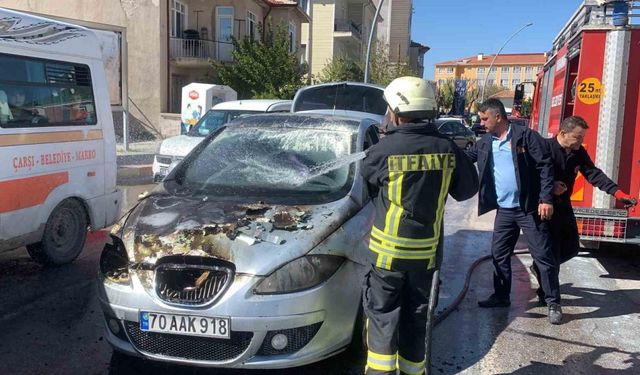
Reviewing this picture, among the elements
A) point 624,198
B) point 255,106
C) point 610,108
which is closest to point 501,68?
point 255,106

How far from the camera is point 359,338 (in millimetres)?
3744

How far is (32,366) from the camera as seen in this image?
371cm

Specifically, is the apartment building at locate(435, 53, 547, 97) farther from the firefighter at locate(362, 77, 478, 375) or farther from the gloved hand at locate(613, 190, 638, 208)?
the firefighter at locate(362, 77, 478, 375)

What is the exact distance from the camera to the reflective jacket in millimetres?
2910

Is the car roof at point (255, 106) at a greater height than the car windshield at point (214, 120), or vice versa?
the car roof at point (255, 106)

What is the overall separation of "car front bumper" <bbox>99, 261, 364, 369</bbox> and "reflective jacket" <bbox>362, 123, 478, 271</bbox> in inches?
20.2

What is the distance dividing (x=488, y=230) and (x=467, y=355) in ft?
15.4

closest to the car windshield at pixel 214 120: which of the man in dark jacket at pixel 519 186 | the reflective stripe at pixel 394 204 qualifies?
the man in dark jacket at pixel 519 186

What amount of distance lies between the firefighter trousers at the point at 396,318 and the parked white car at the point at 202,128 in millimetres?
7440

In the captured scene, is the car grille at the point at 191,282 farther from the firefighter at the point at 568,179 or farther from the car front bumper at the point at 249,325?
the firefighter at the point at 568,179

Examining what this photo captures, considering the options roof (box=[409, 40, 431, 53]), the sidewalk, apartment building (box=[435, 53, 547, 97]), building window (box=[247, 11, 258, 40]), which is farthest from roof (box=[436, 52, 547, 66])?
the sidewalk

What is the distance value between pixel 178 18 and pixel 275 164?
21594 mm

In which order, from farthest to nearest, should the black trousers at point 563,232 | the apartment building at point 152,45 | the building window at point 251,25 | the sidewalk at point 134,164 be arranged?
1. the building window at point 251,25
2. the apartment building at point 152,45
3. the sidewalk at point 134,164
4. the black trousers at point 563,232

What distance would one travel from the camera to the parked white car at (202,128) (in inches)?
395
